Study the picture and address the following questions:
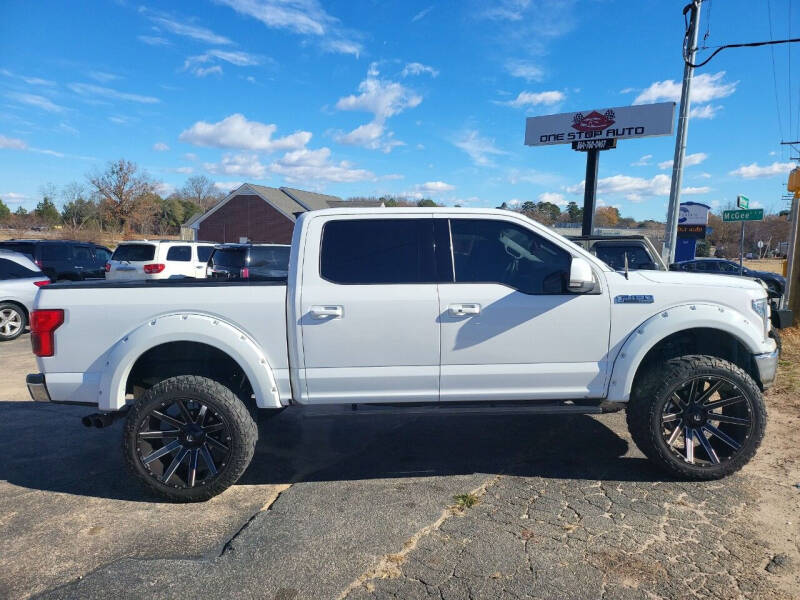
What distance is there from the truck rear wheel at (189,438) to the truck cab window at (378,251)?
1.16 m

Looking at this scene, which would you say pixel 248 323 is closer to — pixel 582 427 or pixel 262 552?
pixel 262 552

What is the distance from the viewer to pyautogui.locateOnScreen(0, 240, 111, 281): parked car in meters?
14.8

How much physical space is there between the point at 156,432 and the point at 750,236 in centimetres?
8758

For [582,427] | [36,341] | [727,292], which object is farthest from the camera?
[582,427]

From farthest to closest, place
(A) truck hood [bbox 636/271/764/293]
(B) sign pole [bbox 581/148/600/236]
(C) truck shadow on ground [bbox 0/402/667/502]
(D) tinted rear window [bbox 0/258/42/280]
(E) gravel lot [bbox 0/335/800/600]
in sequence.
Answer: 1. (B) sign pole [bbox 581/148/600/236]
2. (D) tinted rear window [bbox 0/258/42/280]
3. (C) truck shadow on ground [bbox 0/402/667/502]
4. (A) truck hood [bbox 636/271/764/293]
5. (E) gravel lot [bbox 0/335/800/600]

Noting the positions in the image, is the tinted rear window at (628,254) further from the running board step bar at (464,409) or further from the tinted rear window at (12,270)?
the tinted rear window at (12,270)

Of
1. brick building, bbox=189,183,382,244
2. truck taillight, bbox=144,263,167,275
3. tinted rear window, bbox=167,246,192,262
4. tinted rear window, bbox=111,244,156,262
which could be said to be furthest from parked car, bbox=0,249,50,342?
brick building, bbox=189,183,382,244

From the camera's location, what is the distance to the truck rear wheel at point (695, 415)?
400cm

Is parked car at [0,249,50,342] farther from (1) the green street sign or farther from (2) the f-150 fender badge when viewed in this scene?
(1) the green street sign

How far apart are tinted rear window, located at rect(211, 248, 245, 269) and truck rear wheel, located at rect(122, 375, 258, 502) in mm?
8455

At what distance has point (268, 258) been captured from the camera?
12227mm

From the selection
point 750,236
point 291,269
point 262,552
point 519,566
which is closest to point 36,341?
point 291,269

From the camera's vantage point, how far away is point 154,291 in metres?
3.86

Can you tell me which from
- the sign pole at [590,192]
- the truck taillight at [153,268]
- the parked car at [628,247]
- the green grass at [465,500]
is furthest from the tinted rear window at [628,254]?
the truck taillight at [153,268]
